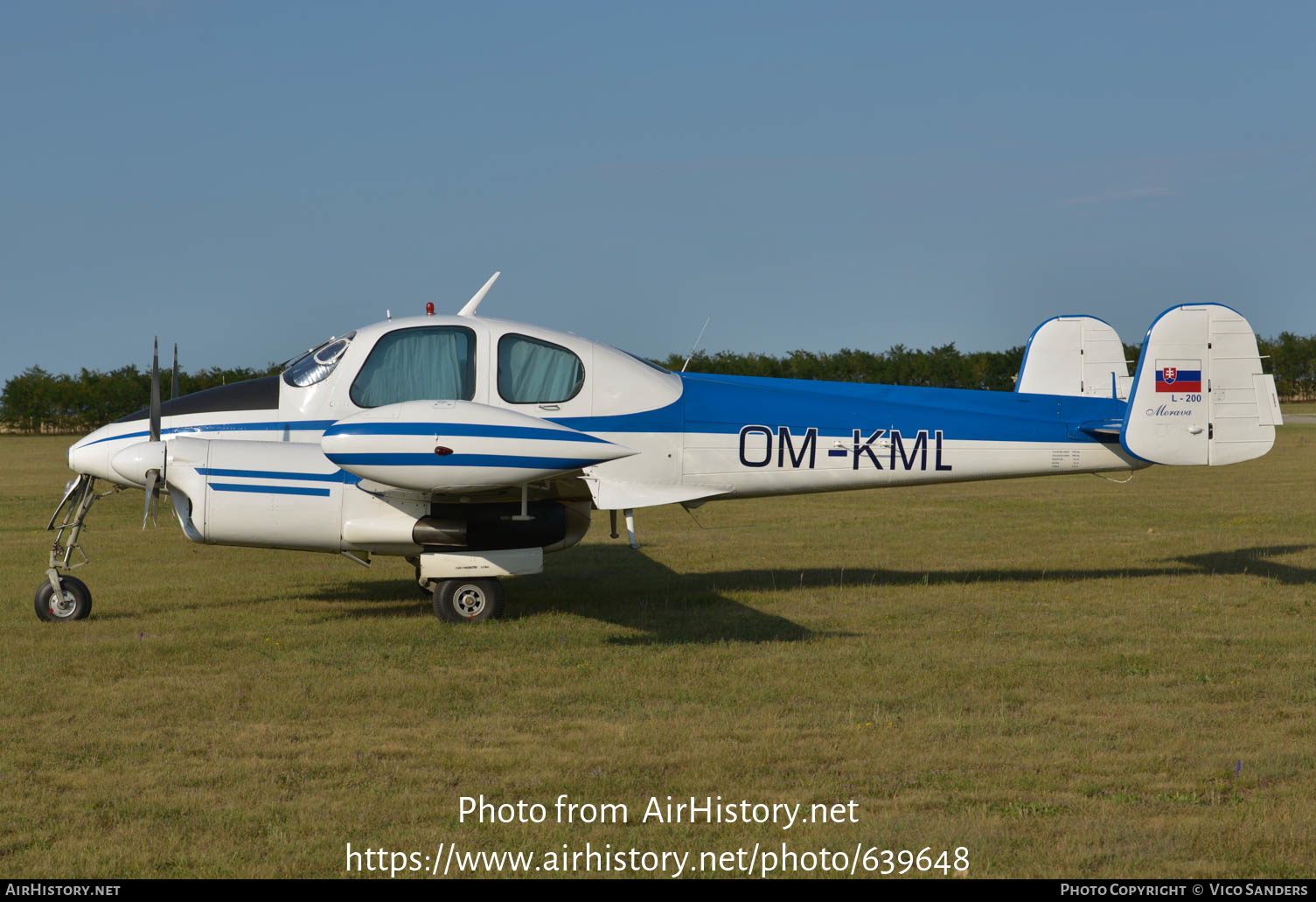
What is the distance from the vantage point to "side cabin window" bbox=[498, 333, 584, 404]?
9531 mm

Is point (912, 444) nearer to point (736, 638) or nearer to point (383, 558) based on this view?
point (736, 638)

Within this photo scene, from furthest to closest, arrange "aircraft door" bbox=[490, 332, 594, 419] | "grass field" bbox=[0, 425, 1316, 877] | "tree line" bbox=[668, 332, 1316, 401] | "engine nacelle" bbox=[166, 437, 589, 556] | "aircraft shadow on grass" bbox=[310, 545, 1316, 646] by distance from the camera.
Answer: "tree line" bbox=[668, 332, 1316, 401] < "aircraft door" bbox=[490, 332, 594, 419] < "aircraft shadow on grass" bbox=[310, 545, 1316, 646] < "engine nacelle" bbox=[166, 437, 589, 556] < "grass field" bbox=[0, 425, 1316, 877]

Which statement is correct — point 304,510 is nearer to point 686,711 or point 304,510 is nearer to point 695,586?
point 686,711

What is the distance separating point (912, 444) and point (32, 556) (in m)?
11.2

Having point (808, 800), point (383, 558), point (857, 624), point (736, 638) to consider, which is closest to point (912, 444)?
point (857, 624)

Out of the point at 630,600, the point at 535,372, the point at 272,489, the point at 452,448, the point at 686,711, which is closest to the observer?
the point at 686,711

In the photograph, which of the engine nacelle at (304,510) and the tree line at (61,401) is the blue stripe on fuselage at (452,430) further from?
the tree line at (61,401)

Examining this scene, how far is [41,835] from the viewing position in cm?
470

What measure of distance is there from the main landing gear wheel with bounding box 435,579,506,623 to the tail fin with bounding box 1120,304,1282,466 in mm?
6218

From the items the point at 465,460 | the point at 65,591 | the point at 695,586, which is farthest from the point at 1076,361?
the point at 65,591

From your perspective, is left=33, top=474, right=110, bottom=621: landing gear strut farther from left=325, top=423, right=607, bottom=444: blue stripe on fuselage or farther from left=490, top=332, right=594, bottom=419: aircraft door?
left=490, top=332, right=594, bottom=419: aircraft door

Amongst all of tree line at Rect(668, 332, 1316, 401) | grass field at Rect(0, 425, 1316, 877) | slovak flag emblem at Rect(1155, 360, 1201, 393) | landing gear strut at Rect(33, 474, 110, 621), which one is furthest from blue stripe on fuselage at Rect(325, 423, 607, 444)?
tree line at Rect(668, 332, 1316, 401)

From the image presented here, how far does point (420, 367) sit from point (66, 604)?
12.0ft

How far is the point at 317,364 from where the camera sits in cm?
966
